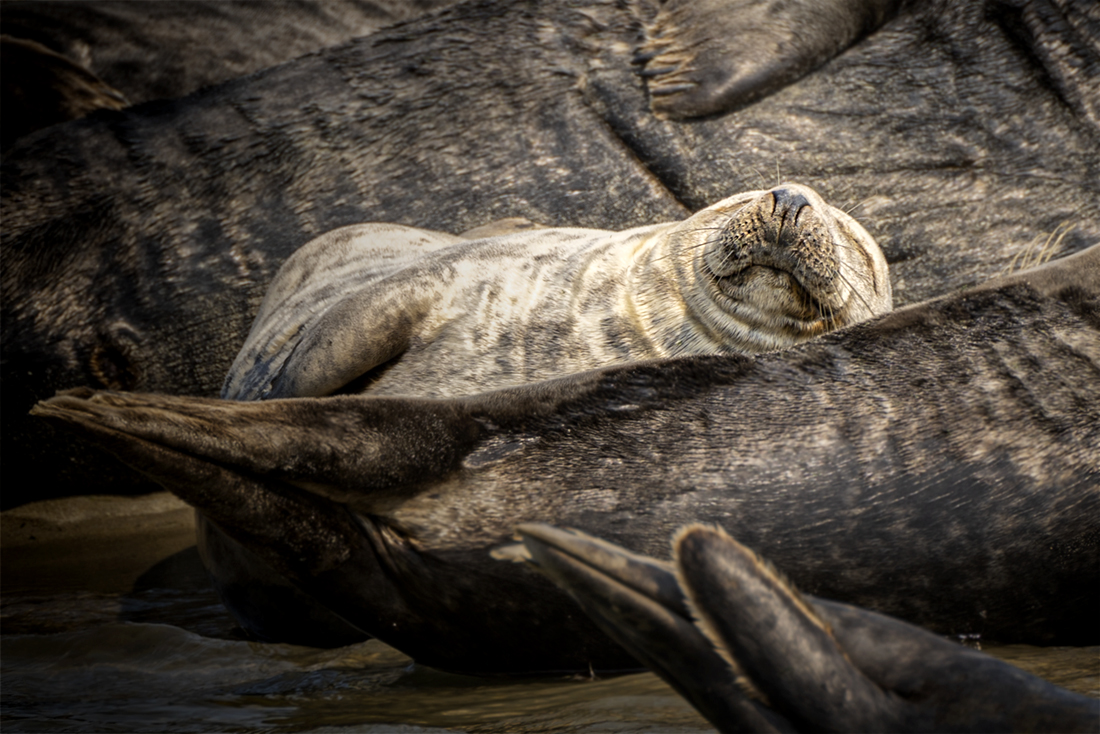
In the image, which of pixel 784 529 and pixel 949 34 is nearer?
pixel 784 529

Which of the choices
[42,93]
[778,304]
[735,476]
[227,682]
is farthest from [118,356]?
[735,476]

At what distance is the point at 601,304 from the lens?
9.66 ft

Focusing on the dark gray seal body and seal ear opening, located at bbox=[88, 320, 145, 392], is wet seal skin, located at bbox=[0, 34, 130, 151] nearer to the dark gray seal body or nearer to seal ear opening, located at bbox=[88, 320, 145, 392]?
the dark gray seal body

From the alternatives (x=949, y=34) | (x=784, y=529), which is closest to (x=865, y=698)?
(x=784, y=529)

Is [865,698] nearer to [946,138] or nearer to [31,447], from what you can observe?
[946,138]

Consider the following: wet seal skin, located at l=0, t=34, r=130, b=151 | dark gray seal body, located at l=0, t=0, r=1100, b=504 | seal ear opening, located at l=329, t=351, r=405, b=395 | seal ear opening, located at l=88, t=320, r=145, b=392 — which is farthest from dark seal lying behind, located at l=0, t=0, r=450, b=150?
seal ear opening, located at l=329, t=351, r=405, b=395

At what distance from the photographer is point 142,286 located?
426 centimetres

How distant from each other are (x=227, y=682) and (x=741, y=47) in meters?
3.00

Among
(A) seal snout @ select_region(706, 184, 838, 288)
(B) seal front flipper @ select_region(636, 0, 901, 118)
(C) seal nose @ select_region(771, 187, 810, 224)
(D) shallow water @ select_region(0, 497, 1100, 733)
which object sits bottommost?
(D) shallow water @ select_region(0, 497, 1100, 733)

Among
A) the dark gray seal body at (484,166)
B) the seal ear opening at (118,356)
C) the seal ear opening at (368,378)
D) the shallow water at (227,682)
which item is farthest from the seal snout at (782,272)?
the seal ear opening at (118,356)

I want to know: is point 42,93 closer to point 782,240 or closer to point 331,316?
point 331,316

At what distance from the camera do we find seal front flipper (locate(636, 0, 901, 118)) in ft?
13.5

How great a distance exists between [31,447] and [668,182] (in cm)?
273

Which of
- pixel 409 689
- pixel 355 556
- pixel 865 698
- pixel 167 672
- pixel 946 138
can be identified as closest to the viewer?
pixel 865 698
